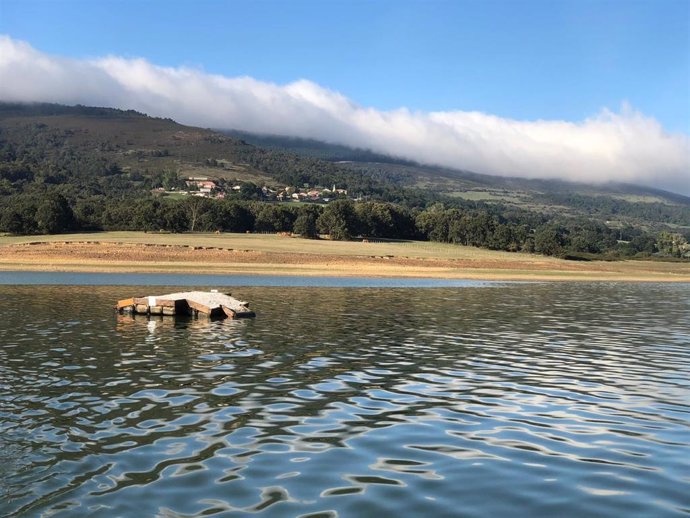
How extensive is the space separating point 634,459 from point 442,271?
90164mm

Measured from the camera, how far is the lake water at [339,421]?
12.6 m

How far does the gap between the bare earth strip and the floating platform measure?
45.6m

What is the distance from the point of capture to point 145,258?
103688 mm

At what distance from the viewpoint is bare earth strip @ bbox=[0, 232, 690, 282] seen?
96.7 meters

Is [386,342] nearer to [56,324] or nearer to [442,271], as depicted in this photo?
[56,324]

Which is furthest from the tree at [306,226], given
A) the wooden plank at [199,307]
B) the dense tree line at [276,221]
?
the wooden plank at [199,307]

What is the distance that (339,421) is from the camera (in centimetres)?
1811

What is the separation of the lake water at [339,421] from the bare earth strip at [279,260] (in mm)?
58955

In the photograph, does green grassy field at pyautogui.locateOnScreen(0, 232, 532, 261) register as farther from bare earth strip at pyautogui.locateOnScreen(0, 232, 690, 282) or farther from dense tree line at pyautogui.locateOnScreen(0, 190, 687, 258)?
dense tree line at pyautogui.locateOnScreen(0, 190, 687, 258)

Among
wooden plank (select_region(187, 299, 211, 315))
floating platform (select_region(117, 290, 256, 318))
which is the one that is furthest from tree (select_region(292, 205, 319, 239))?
wooden plank (select_region(187, 299, 211, 315))

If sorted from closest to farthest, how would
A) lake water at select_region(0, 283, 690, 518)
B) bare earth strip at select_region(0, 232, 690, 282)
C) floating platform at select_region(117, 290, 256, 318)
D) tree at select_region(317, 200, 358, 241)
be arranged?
lake water at select_region(0, 283, 690, 518)
floating platform at select_region(117, 290, 256, 318)
bare earth strip at select_region(0, 232, 690, 282)
tree at select_region(317, 200, 358, 241)

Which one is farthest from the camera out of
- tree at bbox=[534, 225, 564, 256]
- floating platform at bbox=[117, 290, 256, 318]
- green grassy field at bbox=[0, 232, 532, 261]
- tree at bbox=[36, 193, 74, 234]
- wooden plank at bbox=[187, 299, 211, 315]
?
tree at bbox=[534, 225, 564, 256]

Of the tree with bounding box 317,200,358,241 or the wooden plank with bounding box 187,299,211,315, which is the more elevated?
the tree with bounding box 317,200,358,241

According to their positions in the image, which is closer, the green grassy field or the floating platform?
the floating platform
